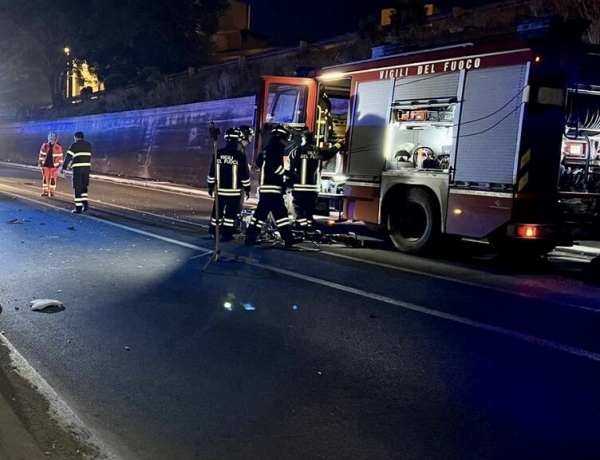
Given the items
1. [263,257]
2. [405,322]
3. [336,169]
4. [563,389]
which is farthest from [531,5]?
[563,389]

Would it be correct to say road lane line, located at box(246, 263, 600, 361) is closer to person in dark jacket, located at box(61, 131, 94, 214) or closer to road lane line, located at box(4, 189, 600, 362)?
road lane line, located at box(4, 189, 600, 362)

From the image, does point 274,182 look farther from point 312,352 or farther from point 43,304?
point 312,352

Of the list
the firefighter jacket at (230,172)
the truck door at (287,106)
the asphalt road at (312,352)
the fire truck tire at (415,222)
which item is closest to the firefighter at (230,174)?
the firefighter jacket at (230,172)

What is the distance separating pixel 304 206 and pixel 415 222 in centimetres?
175

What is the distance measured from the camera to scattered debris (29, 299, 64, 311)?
6.07 m

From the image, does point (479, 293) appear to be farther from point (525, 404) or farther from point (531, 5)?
point (531, 5)

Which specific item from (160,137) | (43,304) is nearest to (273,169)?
(43,304)

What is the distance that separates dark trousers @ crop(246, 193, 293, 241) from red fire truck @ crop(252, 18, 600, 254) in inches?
49.9

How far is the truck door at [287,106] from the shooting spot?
11.2 metres

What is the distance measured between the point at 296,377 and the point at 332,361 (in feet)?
1.40

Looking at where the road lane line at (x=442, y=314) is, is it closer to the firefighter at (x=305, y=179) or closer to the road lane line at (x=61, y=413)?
the firefighter at (x=305, y=179)

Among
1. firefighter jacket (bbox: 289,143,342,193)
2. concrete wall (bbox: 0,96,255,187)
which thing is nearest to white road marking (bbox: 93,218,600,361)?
firefighter jacket (bbox: 289,143,342,193)

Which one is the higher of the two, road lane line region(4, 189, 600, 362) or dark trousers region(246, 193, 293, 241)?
dark trousers region(246, 193, 293, 241)

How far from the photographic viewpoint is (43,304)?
6.11 m
